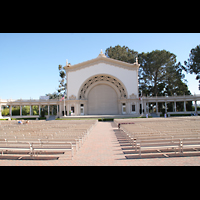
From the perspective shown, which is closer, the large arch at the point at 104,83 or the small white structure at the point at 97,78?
the small white structure at the point at 97,78

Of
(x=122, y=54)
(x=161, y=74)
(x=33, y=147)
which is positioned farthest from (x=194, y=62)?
(x=33, y=147)

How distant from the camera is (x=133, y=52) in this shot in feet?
238

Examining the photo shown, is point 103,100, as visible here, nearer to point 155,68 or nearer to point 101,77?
point 101,77

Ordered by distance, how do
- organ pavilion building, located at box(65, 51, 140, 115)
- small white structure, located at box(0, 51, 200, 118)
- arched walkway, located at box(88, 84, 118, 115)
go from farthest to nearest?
arched walkway, located at box(88, 84, 118, 115), organ pavilion building, located at box(65, 51, 140, 115), small white structure, located at box(0, 51, 200, 118)

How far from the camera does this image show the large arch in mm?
51669

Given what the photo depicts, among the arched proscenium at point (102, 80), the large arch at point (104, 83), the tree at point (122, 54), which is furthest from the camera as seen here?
the tree at point (122, 54)

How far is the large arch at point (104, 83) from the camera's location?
51.7m

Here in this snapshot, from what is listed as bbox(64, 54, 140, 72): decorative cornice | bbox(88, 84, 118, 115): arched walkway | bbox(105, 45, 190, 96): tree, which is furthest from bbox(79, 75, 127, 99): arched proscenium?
bbox(105, 45, 190, 96): tree

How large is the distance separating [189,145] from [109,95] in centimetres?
4741

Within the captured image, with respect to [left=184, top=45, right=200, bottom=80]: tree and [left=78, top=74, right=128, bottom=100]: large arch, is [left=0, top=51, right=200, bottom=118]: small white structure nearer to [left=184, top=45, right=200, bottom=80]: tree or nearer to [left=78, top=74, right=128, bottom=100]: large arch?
[left=78, top=74, right=128, bottom=100]: large arch

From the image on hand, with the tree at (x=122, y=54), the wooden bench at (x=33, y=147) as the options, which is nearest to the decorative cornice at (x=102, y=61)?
the tree at (x=122, y=54)

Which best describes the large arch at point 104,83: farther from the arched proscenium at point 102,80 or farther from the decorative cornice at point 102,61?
the decorative cornice at point 102,61

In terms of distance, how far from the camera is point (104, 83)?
54500 millimetres
